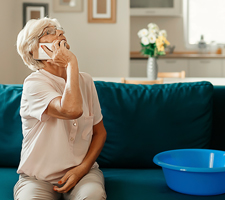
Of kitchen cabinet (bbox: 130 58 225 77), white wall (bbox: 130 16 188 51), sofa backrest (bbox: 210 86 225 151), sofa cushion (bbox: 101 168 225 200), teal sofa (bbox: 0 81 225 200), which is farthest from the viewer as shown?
white wall (bbox: 130 16 188 51)

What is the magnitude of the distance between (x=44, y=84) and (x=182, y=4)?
5446 mm

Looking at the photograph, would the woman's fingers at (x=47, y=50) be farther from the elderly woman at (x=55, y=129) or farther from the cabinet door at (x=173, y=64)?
the cabinet door at (x=173, y=64)

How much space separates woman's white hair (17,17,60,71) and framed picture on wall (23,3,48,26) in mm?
3531

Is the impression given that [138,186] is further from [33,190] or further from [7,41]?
[7,41]

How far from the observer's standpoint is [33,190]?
1.21 m

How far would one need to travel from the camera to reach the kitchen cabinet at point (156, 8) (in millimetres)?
6016

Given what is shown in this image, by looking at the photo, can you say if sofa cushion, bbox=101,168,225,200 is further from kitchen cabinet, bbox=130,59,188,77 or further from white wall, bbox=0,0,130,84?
kitchen cabinet, bbox=130,59,188,77

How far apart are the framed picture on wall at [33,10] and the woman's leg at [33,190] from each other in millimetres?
3804

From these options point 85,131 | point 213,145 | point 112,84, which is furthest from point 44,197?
point 213,145

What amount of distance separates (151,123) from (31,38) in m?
0.67

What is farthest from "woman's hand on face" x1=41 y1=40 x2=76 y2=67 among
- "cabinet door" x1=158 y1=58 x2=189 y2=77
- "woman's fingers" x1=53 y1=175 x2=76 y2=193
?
"cabinet door" x1=158 y1=58 x2=189 y2=77

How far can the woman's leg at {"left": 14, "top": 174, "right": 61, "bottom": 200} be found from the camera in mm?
1188

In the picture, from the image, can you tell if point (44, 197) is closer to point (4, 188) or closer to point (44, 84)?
point (4, 188)

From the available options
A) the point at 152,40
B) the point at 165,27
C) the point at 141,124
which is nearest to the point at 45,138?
the point at 141,124
